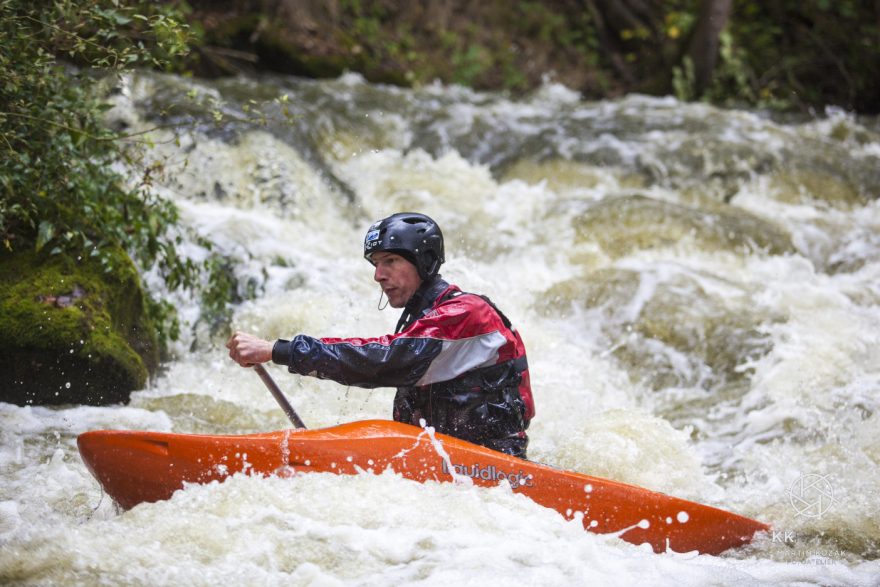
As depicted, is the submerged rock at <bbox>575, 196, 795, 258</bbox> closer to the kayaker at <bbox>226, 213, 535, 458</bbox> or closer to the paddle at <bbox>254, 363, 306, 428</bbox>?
the kayaker at <bbox>226, 213, 535, 458</bbox>

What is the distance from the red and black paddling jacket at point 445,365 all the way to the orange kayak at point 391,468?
15cm

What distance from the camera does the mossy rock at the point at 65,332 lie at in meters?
4.66

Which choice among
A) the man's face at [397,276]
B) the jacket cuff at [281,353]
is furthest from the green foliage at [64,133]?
the jacket cuff at [281,353]

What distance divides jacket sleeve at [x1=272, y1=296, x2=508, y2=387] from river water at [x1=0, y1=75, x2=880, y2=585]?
0.41m

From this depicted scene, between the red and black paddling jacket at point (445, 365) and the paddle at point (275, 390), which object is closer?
the red and black paddling jacket at point (445, 365)

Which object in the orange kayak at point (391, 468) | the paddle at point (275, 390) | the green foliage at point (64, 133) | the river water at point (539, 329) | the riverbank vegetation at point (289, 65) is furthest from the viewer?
the riverbank vegetation at point (289, 65)

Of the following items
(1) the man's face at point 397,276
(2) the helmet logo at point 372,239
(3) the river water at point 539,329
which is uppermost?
(2) the helmet logo at point 372,239

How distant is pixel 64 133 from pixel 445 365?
107 inches

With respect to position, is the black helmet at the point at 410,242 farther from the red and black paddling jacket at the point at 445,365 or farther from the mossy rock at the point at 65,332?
the mossy rock at the point at 65,332

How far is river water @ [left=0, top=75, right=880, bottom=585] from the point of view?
3.33m

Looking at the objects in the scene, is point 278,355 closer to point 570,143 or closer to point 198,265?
point 198,265

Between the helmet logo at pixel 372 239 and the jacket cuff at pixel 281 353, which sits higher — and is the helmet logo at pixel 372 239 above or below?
above

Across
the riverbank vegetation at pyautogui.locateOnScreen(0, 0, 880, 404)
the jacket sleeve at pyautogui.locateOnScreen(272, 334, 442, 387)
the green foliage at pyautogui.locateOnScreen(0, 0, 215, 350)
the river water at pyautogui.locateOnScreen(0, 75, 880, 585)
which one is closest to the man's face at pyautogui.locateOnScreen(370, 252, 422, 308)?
the jacket sleeve at pyautogui.locateOnScreen(272, 334, 442, 387)

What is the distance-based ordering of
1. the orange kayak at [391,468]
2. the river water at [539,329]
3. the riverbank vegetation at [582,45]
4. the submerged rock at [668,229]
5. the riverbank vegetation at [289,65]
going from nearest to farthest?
1. the river water at [539,329]
2. the orange kayak at [391,468]
3. the riverbank vegetation at [289,65]
4. the submerged rock at [668,229]
5. the riverbank vegetation at [582,45]
